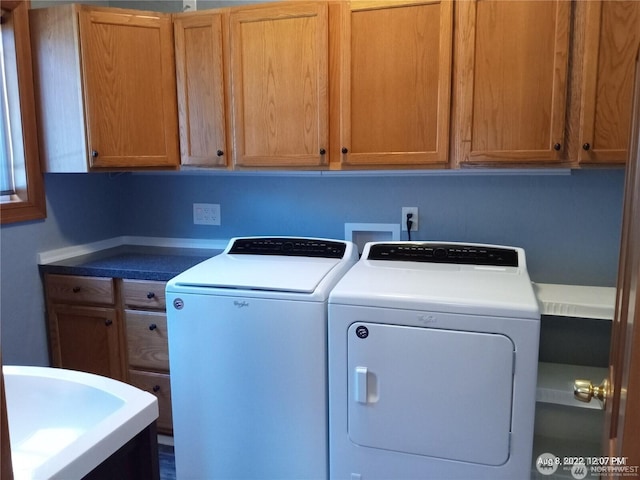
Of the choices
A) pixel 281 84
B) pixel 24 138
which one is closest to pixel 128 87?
pixel 24 138

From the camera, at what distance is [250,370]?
187cm

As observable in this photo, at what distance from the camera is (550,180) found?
220 centimetres

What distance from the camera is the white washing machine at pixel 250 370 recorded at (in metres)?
1.80

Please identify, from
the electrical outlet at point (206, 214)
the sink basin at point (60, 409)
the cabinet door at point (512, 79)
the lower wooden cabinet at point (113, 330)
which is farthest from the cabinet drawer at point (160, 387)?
the cabinet door at point (512, 79)

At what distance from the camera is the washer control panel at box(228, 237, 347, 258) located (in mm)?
2293

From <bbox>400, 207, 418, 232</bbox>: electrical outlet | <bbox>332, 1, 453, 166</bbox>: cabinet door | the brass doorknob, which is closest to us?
the brass doorknob

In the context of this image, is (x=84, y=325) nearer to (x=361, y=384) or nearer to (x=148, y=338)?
(x=148, y=338)

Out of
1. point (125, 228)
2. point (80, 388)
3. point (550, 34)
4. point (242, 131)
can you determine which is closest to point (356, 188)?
point (242, 131)

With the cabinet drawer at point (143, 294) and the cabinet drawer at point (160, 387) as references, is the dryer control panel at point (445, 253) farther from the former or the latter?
the cabinet drawer at point (160, 387)

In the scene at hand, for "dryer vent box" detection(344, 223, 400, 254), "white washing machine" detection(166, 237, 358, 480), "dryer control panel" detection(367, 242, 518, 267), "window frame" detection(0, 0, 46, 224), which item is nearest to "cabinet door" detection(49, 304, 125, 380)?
"window frame" detection(0, 0, 46, 224)

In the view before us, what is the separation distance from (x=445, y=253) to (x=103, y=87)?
5.47 feet

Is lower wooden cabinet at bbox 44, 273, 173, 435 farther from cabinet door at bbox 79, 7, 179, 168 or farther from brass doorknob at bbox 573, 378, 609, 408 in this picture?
brass doorknob at bbox 573, 378, 609, 408

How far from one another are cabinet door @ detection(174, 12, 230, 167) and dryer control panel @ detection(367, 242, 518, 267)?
0.83m

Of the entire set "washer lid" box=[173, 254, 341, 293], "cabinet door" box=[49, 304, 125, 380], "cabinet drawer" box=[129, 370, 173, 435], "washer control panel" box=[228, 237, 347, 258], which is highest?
"washer control panel" box=[228, 237, 347, 258]
